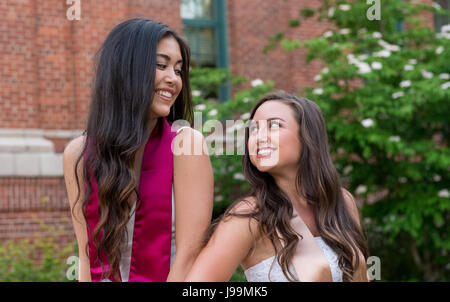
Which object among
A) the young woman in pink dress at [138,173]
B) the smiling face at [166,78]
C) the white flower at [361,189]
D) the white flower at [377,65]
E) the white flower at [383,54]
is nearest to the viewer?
the young woman in pink dress at [138,173]

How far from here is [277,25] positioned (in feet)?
34.7

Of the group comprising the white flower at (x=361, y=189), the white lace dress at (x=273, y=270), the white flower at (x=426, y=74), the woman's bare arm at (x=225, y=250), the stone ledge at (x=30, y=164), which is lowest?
the white flower at (x=361, y=189)

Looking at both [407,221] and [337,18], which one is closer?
[407,221]

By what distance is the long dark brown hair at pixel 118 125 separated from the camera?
8.16 ft

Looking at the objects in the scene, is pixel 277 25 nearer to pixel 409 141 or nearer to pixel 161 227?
pixel 409 141

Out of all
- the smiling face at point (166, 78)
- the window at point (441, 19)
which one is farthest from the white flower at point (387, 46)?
the smiling face at point (166, 78)

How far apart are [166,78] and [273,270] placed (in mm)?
905

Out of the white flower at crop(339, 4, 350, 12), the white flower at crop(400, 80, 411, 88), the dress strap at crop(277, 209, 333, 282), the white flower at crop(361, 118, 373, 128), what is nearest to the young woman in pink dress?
the dress strap at crop(277, 209, 333, 282)

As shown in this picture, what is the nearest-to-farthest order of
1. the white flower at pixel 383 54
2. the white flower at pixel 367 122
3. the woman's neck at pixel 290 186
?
1. the woman's neck at pixel 290 186
2. the white flower at pixel 367 122
3. the white flower at pixel 383 54

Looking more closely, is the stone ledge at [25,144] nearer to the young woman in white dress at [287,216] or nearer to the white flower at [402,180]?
the white flower at [402,180]

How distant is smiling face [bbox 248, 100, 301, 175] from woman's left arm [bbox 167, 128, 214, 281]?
0.22m

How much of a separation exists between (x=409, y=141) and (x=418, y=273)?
2.03m

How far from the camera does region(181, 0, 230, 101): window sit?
10.4 meters

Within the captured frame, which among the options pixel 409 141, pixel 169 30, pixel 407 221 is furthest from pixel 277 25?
pixel 169 30
